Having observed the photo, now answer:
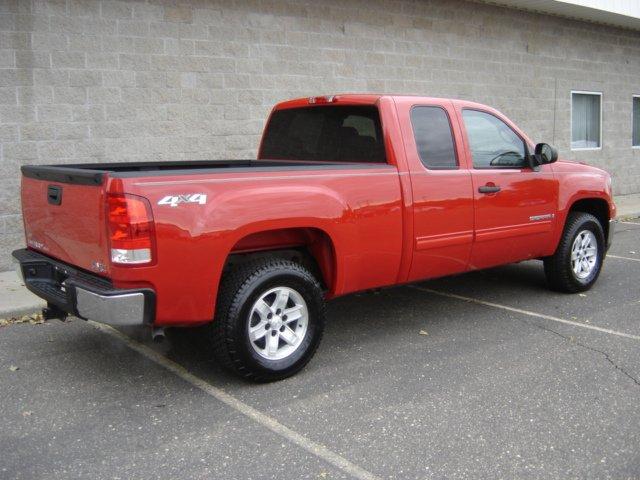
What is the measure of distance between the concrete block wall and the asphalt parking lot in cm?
289

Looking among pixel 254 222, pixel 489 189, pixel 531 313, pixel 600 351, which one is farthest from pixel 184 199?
pixel 531 313

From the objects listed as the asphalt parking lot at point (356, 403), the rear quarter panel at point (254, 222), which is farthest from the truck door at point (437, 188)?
the asphalt parking lot at point (356, 403)

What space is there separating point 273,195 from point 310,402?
130 cm

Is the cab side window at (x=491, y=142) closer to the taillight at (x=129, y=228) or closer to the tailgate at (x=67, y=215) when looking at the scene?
the taillight at (x=129, y=228)

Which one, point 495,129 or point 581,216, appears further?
point 581,216

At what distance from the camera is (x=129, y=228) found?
3682mm

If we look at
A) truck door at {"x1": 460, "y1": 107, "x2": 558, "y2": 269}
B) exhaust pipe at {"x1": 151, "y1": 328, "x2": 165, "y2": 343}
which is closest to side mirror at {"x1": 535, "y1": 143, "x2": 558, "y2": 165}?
truck door at {"x1": 460, "y1": 107, "x2": 558, "y2": 269}

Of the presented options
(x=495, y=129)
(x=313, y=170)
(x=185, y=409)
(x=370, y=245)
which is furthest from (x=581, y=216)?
(x=185, y=409)

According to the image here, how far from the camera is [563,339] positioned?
206 inches

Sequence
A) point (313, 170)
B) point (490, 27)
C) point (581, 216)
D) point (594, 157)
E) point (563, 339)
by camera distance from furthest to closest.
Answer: point (594, 157)
point (490, 27)
point (581, 216)
point (563, 339)
point (313, 170)

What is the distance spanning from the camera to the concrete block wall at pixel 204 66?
752 cm

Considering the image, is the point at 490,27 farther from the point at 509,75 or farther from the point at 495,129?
the point at 495,129

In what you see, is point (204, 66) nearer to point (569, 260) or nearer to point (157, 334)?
point (569, 260)

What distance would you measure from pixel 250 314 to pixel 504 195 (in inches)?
104
